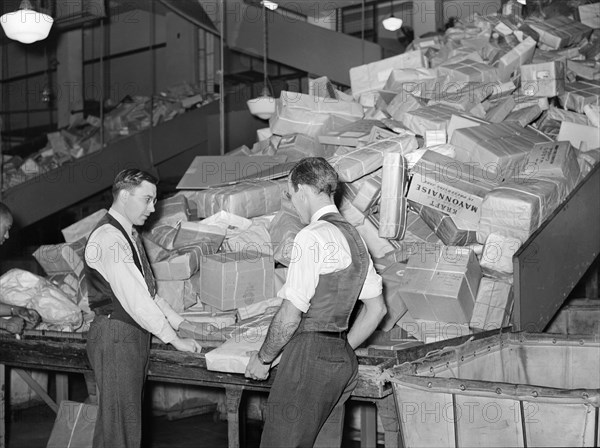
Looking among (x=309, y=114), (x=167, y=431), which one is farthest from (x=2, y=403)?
(x=309, y=114)

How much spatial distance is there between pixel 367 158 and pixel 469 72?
2.33 meters

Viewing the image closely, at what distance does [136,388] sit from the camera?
3.27m

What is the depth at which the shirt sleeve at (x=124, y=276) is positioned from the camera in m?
3.20

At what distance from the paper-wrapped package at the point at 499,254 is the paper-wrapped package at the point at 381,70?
334 centimetres

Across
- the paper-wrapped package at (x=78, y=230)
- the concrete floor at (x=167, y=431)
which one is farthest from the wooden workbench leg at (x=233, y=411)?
the paper-wrapped package at (x=78, y=230)

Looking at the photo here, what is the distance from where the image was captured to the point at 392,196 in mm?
4723

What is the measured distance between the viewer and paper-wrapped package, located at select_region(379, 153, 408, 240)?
472cm

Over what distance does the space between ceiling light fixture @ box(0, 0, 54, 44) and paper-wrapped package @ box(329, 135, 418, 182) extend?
2600 millimetres

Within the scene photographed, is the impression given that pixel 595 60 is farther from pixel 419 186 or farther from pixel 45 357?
pixel 45 357

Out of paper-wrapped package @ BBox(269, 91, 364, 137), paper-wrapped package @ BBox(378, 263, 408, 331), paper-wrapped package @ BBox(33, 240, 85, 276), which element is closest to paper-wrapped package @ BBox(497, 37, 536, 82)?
paper-wrapped package @ BBox(269, 91, 364, 137)

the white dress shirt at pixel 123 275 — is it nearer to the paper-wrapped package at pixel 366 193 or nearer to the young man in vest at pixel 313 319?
the young man in vest at pixel 313 319

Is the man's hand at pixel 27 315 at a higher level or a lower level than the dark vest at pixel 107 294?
lower

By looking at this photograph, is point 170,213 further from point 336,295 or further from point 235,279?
point 336,295

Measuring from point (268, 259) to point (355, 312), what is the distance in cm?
87
